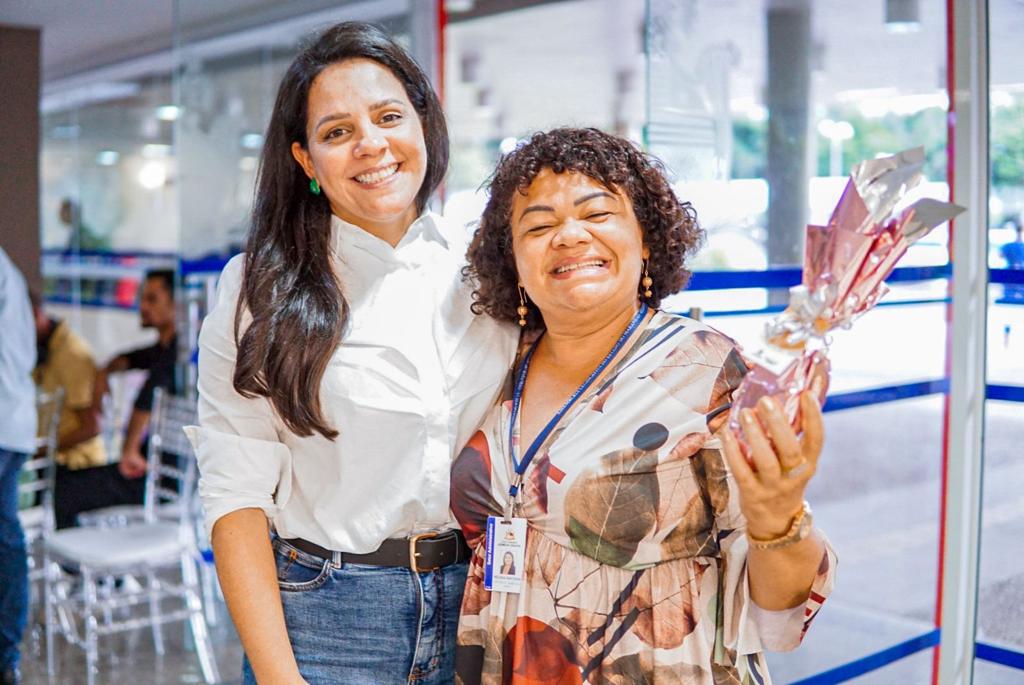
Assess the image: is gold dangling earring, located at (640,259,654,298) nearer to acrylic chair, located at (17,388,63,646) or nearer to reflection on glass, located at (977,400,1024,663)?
reflection on glass, located at (977,400,1024,663)

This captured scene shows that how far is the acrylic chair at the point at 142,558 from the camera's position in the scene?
4.22 metres

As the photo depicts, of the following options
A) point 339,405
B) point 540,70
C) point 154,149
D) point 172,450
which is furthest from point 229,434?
→ point 540,70

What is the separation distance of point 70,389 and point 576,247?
4.43m

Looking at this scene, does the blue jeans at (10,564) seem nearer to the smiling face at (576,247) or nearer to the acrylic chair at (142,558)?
the acrylic chair at (142,558)

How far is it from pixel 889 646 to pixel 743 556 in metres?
1.88

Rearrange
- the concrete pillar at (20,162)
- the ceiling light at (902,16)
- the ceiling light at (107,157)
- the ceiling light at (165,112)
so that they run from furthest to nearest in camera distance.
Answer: the ceiling light at (165,112) < the ceiling light at (107,157) < the concrete pillar at (20,162) < the ceiling light at (902,16)

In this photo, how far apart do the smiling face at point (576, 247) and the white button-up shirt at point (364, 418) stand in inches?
7.8

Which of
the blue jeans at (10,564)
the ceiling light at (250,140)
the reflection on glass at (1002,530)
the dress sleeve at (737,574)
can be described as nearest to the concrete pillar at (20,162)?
the ceiling light at (250,140)

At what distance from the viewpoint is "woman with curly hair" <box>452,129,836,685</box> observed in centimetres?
153

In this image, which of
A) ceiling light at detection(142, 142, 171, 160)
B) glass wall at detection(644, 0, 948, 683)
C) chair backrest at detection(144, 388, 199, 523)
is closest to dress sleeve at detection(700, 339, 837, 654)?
glass wall at detection(644, 0, 948, 683)

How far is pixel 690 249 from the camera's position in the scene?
1.76 m

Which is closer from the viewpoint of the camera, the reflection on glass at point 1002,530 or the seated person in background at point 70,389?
the reflection on glass at point 1002,530

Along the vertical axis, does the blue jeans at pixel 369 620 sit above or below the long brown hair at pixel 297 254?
below

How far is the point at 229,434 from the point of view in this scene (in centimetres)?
173
